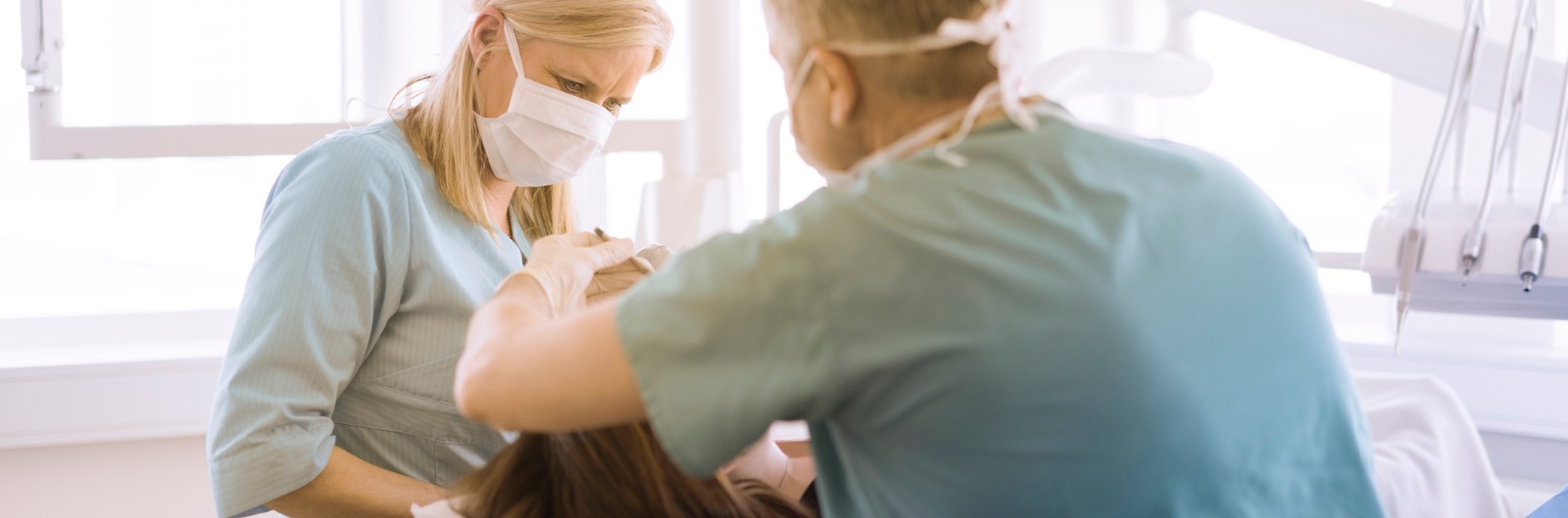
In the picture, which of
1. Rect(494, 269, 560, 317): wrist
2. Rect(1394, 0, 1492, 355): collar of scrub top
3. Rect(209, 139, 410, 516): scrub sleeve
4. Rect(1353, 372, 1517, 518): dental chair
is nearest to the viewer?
Rect(494, 269, 560, 317): wrist

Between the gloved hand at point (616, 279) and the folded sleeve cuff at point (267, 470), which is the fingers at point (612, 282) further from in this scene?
the folded sleeve cuff at point (267, 470)

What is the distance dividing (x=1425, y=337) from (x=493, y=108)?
172cm

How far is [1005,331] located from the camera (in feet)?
2.32

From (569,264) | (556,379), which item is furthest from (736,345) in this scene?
(569,264)

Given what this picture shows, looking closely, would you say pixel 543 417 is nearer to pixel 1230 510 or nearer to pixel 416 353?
pixel 1230 510

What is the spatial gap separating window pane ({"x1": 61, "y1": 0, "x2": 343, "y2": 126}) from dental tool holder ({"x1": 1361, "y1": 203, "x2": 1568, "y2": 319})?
1.93m

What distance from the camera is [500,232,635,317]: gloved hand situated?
97cm

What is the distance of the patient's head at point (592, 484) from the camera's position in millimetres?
1106

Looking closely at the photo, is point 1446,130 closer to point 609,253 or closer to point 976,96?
point 976,96

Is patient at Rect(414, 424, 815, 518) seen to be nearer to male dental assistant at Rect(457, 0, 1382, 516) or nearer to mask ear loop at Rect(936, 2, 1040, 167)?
male dental assistant at Rect(457, 0, 1382, 516)

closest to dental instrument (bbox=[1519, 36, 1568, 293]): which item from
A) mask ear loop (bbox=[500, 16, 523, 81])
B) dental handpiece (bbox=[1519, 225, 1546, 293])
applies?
dental handpiece (bbox=[1519, 225, 1546, 293])

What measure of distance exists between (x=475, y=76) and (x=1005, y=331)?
948 millimetres

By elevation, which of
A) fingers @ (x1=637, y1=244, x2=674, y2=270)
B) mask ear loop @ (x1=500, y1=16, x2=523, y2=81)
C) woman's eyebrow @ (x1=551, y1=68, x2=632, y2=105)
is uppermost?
mask ear loop @ (x1=500, y1=16, x2=523, y2=81)

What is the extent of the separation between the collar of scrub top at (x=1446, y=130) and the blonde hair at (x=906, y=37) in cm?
54
